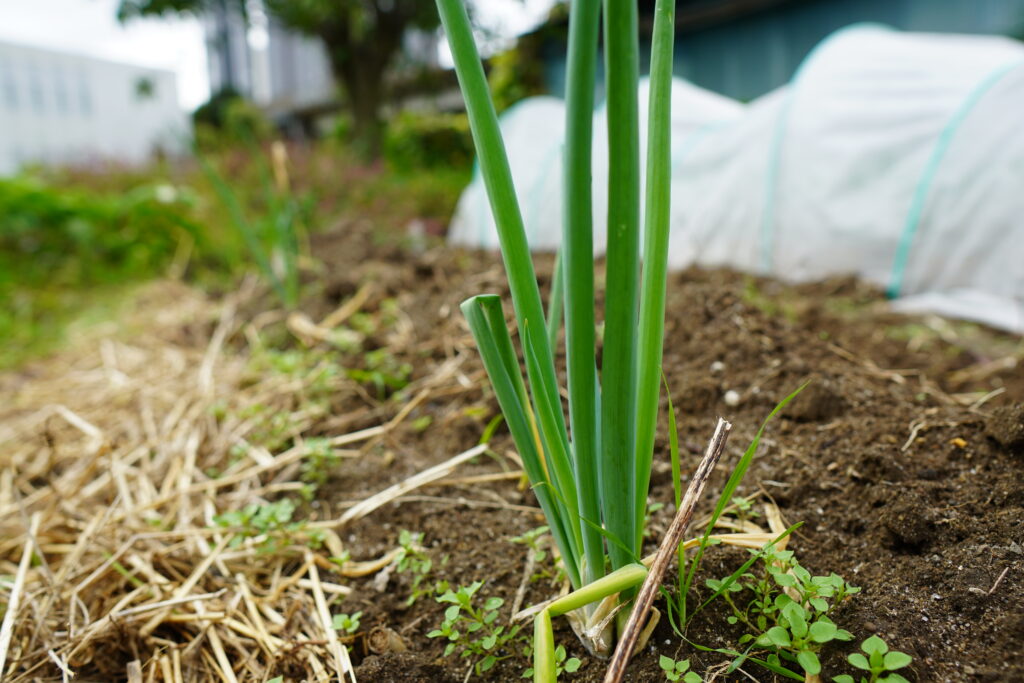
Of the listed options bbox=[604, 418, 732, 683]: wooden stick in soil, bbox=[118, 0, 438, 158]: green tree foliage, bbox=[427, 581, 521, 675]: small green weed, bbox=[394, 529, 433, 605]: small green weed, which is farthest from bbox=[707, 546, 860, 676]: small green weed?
bbox=[118, 0, 438, 158]: green tree foliage

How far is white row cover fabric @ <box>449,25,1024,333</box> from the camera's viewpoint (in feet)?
8.34

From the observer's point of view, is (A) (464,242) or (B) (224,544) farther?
(A) (464,242)

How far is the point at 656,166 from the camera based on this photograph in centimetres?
66

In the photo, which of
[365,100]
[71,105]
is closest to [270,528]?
[365,100]

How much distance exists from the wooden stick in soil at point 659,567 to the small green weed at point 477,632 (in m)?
0.21

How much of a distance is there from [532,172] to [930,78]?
6.39 ft

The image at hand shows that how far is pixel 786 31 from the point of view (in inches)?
200

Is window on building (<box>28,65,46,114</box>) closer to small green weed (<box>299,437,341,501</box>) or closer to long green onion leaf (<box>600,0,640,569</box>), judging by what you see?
small green weed (<box>299,437,341,501</box>)

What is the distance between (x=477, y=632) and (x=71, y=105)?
15.6m

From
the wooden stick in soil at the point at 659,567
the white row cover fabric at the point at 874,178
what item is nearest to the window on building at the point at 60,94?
the white row cover fabric at the point at 874,178

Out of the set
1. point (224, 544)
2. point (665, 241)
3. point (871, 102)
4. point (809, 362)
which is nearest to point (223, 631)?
point (224, 544)

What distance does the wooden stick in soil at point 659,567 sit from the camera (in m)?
0.59

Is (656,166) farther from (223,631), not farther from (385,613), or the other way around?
(223,631)

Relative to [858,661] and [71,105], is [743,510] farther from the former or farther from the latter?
[71,105]
